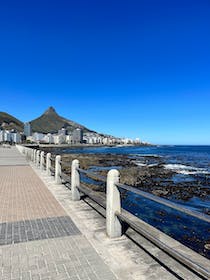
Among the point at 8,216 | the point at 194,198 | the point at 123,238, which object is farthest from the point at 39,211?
the point at 194,198

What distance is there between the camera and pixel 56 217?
590cm

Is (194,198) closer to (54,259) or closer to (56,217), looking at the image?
(56,217)

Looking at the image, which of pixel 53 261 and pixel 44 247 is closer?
pixel 53 261

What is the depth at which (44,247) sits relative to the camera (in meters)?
4.24

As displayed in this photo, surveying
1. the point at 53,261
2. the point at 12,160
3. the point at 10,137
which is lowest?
the point at 53,261

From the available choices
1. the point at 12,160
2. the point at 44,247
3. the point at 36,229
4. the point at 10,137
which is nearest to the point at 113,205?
the point at 44,247

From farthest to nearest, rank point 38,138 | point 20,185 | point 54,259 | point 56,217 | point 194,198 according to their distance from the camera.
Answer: point 38,138
point 194,198
point 20,185
point 56,217
point 54,259

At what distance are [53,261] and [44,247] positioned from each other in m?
0.53

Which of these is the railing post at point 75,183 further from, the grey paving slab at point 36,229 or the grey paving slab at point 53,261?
the grey paving slab at point 53,261

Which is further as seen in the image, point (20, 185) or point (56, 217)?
point (20, 185)

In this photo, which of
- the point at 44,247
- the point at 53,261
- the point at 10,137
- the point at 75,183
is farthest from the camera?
the point at 10,137

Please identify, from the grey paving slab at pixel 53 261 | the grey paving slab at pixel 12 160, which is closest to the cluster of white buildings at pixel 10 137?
the grey paving slab at pixel 12 160

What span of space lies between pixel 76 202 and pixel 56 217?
137cm

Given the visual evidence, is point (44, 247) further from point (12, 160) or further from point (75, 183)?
point (12, 160)
